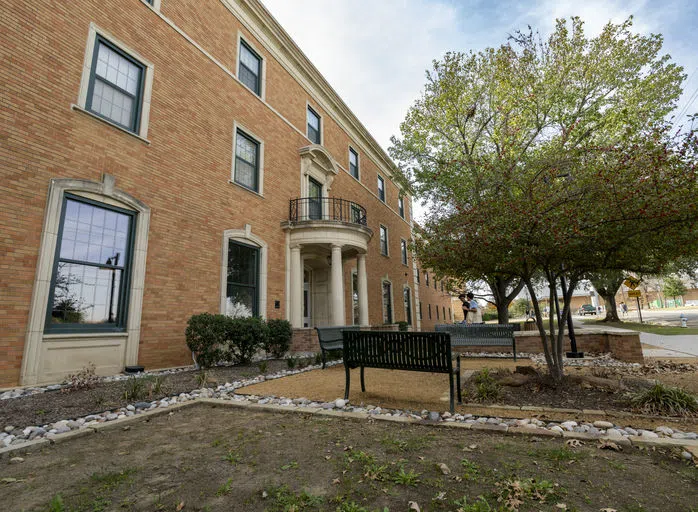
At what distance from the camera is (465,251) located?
231 inches

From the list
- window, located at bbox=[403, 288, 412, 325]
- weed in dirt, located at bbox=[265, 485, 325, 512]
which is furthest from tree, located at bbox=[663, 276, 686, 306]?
weed in dirt, located at bbox=[265, 485, 325, 512]

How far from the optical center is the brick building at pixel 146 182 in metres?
6.12

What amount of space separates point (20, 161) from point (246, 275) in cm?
595

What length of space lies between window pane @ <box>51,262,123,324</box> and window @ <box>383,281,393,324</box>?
15222 mm

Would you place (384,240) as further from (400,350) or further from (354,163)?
(400,350)

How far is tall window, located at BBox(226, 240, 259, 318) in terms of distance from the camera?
1029 cm

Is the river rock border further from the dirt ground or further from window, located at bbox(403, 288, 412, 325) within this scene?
window, located at bbox(403, 288, 412, 325)

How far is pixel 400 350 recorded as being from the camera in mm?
4664

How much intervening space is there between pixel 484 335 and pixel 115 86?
11.0m

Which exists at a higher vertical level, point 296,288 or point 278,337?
point 296,288

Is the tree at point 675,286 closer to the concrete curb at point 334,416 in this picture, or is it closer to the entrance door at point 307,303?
the entrance door at point 307,303

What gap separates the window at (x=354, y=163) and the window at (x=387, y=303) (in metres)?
6.72

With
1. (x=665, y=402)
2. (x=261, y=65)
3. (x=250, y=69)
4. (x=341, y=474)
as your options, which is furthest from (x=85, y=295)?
(x=261, y=65)

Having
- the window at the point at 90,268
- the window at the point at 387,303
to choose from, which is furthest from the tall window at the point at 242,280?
the window at the point at 387,303
